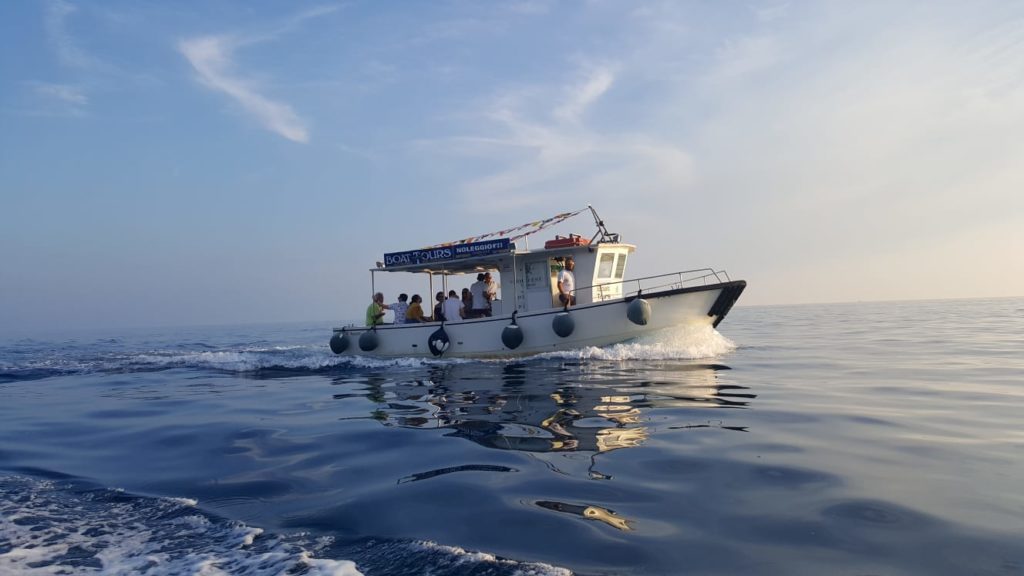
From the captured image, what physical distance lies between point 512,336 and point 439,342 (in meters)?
2.34

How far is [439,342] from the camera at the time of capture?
1692 centimetres

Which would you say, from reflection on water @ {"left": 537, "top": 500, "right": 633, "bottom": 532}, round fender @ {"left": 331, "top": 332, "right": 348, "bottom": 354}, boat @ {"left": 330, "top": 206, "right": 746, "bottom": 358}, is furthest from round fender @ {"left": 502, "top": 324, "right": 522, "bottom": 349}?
reflection on water @ {"left": 537, "top": 500, "right": 633, "bottom": 532}

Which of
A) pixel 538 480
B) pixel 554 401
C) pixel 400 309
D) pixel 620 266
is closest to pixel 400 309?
pixel 400 309

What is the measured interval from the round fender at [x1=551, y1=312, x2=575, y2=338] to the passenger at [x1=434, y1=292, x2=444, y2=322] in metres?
3.76

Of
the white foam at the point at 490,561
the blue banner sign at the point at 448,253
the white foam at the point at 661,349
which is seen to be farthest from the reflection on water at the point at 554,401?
the blue banner sign at the point at 448,253

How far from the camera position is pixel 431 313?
19.4 m

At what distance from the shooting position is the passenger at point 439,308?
704 inches

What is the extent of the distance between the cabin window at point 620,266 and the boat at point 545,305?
31 millimetres

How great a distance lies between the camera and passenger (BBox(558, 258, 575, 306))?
15.5 meters

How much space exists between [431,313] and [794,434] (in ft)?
46.4

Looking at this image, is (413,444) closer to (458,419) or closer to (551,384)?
(458,419)

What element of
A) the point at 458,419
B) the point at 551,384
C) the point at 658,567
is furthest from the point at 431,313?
the point at 658,567

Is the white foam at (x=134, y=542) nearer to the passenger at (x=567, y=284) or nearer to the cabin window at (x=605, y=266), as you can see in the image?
the passenger at (x=567, y=284)

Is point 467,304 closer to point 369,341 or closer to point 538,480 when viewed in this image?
point 369,341
